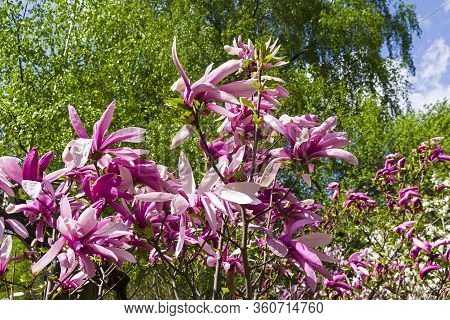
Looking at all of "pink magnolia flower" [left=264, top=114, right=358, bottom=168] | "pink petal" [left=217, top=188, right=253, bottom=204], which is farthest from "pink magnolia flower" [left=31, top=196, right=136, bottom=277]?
"pink magnolia flower" [left=264, top=114, right=358, bottom=168]

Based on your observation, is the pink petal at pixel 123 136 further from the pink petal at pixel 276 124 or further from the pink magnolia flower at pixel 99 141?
the pink petal at pixel 276 124

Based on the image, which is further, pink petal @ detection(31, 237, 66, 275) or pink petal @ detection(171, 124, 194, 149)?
pink petal @ detection(171, 124, 194, 149)

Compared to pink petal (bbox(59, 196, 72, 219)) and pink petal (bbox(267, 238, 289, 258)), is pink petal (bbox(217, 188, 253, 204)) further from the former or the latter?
pink petal (bbox(59, 196, 72, 219))

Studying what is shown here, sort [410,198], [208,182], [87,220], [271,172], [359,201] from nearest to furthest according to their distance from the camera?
[87,220] → [208,182] → [271,172] → [410,198] → [359,201]

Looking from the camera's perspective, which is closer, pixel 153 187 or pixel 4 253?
pixel 153 187

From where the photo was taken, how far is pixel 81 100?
1100 cm

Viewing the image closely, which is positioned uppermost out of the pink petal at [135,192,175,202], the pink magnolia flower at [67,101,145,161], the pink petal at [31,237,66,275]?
the pink magnolia flower at [67,101,145,161]

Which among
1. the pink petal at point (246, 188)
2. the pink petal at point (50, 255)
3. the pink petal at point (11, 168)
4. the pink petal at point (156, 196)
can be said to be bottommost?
the pink petal at point (50, 255)

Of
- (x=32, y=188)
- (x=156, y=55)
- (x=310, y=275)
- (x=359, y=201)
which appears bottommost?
(x=359, y=201)

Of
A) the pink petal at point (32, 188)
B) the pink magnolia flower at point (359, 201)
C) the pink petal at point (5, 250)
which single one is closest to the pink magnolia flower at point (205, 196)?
the pink petal at point (32, 188)

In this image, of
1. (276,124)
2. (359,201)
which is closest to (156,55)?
(359,201)

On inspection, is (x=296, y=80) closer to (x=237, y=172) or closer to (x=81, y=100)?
(x=81, y=100)

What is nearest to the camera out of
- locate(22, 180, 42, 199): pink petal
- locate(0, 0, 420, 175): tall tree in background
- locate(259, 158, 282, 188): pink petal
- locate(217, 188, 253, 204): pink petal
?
locate(217, 188, 253, 204): pink petal

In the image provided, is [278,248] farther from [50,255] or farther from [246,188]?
[50,255]
